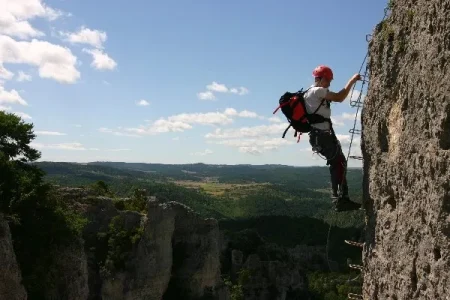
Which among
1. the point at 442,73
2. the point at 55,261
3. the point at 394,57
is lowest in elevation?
the point at 55,261

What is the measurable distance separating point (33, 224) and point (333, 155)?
825 inches

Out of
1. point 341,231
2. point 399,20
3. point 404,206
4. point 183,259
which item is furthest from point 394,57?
point 341,231

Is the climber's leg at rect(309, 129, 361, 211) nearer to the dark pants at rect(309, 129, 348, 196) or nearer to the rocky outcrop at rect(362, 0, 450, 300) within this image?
the dark pants at rect(309, 129, 348, 196)

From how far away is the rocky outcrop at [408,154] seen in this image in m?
4.94

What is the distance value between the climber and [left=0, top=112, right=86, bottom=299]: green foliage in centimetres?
1842

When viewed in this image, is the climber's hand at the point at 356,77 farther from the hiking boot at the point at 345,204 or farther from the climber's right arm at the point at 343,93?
the hiking boot at the point at 345,204

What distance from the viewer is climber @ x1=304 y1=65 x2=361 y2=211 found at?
8.04 metres

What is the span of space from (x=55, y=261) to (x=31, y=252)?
134 centimetres

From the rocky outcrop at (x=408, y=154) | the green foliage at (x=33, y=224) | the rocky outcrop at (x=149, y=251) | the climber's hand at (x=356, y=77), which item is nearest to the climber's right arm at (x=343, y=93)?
the climber's hand at (x=356, y=77)

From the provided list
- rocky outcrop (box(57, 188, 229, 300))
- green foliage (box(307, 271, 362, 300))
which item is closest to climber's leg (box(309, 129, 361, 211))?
rocky outcrop (box(57, 188, 229, 300))

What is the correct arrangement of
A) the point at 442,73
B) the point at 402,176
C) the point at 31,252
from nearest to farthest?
the point at 442,73
the point at 402,176
the point at 31,252

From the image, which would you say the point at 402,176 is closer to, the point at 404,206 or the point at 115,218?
the point at 404,206

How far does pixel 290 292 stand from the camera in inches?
2496

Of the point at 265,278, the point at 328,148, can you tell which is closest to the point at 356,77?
the point at 328,148
